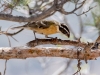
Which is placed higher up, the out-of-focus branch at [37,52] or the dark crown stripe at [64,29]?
the dark crown stripe at [64,29]

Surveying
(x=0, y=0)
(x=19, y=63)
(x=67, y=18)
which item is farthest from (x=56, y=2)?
(x=19, y=63)

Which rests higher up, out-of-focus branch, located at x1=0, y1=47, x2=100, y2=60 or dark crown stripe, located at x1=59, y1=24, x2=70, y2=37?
dark crown stripe, located at x1=59, y1=24, x2=70, y2=37

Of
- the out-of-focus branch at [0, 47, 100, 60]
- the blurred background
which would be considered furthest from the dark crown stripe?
the blurred background

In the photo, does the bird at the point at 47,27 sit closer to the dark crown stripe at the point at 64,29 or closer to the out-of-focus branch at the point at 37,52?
the dark crown stripe at the point at 64,29

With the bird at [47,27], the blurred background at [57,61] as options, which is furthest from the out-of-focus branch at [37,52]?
the blurred background at [57,61]

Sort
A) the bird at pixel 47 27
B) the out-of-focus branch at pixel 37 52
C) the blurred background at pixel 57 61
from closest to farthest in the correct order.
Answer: the out-of-focus branch at pixel 37 52 < the bird at pixel 47 27 < the blurred background at pixel 57 61

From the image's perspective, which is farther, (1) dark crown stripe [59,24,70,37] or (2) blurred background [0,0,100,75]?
(2) blurred background [0,0,100,75]

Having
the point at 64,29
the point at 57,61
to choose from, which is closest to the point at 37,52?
the point at 64,29

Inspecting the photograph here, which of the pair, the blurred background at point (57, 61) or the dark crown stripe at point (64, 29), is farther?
the blurred background at point (57, 61)

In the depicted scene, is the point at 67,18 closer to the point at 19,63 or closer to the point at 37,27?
the point at 19,63

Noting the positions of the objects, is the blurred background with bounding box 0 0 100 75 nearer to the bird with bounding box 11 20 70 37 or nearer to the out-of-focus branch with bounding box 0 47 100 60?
the bird with bounding box 11 20 70 37

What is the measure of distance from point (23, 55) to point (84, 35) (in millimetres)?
1063

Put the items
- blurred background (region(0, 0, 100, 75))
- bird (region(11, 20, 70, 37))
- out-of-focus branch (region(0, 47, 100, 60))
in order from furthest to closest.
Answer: blurred background (region(0, 0, 100, 75))
bird (region(11, 20, 70, 37))
out-of-focus branch (region(0, 47, 100, 60))

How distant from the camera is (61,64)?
73.8 inches
